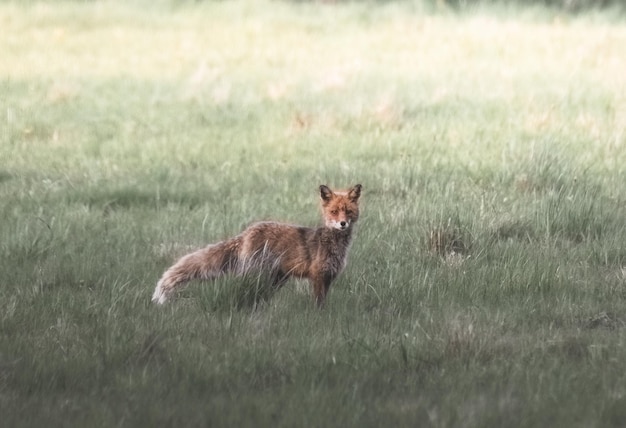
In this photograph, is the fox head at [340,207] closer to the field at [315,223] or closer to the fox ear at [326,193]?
the fox ear at [326,193]

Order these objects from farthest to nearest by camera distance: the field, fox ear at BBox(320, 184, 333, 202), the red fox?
the red fox < fox ear at BBox(320, 184, 333, 202) < the field

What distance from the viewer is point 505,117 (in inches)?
500

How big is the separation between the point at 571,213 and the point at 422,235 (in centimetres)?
118

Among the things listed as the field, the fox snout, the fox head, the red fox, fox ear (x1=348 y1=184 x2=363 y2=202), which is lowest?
the field

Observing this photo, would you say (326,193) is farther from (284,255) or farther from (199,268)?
(199,268)

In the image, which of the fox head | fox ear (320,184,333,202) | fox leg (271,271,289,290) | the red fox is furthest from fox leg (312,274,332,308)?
fox ear (320,184,333,202)

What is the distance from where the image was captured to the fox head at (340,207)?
18.2 feet

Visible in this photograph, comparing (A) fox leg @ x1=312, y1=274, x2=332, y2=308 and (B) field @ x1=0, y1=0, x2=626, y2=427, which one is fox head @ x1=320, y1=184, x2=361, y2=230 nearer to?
(A) fox leg @ x1=312, y1=274, x2=332, y2=308

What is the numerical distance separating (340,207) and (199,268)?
840 millimetres

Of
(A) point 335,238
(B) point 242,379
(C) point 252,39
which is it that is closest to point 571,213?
(A) point 335,238

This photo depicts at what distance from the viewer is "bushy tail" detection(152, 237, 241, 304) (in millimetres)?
5770

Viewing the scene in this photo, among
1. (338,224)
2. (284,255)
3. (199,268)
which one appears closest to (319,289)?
(284,255)

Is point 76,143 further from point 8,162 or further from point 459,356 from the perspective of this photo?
point 459,356

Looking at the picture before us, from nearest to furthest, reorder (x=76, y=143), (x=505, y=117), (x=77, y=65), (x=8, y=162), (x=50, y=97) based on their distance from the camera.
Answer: (x=8, y=162)
(x=76, y=143)
(x=505, y=117)
(x=50, y=97)
(x=77, y=65)
